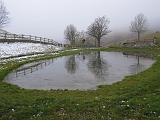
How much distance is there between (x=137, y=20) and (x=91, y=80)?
96.9m

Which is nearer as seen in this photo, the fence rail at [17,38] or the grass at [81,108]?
the grass at [81,108]

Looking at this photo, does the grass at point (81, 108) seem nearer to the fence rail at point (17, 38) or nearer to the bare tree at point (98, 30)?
the fence rail at point (17, 38)

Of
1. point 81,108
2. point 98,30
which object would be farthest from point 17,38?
point 81,108

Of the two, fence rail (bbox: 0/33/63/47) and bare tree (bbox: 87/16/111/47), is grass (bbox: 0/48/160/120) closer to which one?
fence rail (bbox: 0/33/63/47)

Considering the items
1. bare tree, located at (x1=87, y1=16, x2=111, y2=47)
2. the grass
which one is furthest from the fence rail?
the grass

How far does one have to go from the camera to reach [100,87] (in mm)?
26422

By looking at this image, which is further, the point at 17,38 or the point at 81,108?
the point at 17,38

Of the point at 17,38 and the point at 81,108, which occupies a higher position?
the point at 17,38

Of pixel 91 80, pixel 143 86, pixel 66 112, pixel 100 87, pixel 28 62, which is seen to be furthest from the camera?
pixel 28 62

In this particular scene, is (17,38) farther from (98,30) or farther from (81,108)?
(81,108)

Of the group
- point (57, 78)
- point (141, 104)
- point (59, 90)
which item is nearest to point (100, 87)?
point (59, 90)

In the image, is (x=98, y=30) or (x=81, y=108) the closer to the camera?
(x=81, y=108)

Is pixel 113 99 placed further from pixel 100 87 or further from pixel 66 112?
pixel 100 87

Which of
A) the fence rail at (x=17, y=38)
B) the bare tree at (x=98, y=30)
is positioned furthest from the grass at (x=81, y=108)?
the bare tree at (x=98, y=30)
